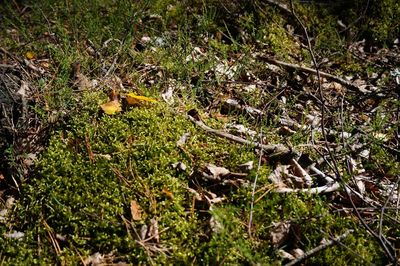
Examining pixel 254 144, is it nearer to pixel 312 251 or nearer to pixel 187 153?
pixel 187 153

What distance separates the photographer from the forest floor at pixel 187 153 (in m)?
2.06

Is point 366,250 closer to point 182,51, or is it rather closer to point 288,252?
point 288,252

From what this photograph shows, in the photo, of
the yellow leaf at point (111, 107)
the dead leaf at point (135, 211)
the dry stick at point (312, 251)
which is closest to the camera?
the dry stick at point (312, 251)

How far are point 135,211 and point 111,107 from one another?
881mm

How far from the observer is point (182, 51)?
3.57 meters

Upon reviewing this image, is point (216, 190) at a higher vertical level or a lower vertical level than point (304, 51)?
lower

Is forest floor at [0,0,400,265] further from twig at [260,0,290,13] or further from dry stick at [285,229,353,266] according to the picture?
twig at [260,0,290,13]

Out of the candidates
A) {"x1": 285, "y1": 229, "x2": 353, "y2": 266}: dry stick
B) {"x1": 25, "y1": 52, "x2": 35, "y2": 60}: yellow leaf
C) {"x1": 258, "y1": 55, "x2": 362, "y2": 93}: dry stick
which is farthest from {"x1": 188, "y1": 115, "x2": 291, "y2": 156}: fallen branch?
{"x1": 25, "y1": 52, "x2": 35, "y2": 60}: yellow leaf

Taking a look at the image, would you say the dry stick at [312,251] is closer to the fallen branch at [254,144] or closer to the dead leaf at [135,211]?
the fallen branch at [254,144]

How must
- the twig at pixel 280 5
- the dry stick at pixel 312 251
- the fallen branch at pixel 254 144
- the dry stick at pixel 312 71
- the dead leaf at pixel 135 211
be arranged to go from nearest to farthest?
the dry stick at pixel 312 251 → the dead leaf at pixel 135 211 → the fallen branch at pixel 254 144 → the dry stick at pixel 312 71 → the twig at pixel 280 5

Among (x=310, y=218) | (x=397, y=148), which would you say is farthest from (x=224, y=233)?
(x=397, y=148)

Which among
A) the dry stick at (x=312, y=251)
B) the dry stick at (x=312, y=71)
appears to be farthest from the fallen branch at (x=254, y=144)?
the dry stick at (x=312, y=71)

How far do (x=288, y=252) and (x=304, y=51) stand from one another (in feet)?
7.84

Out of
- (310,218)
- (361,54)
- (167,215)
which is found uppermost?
(361,54)
